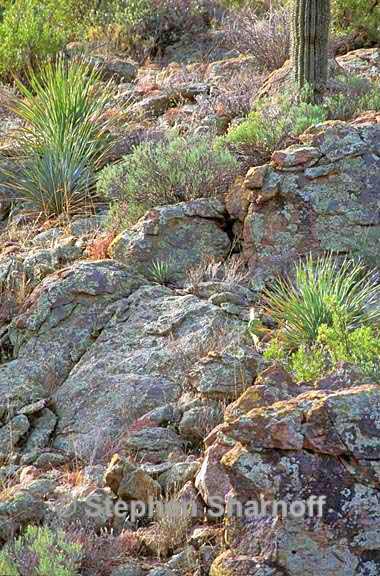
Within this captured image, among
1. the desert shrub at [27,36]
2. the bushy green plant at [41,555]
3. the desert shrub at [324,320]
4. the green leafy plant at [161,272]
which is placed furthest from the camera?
the desert shrub at [27,36]

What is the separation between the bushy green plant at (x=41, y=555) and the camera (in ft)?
17.1

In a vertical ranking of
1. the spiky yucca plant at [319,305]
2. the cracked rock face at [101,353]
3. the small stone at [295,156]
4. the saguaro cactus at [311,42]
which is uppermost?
the saguaro cactus at [311,42]

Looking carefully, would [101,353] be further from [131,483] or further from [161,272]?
[131,483]

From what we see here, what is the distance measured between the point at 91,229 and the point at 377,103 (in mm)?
2746

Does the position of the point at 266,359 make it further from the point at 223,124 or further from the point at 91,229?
the point at 223,124

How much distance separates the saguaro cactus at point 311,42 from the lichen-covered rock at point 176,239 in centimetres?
209

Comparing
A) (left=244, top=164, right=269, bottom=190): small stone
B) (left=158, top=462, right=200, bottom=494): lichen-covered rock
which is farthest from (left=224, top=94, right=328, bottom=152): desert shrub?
(left=158, top=462, right=200, bottom=494): lichen-covered rock

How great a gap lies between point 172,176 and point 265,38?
404 centimetres

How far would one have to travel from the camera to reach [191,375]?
22.6 ft

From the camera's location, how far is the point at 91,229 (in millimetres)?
9258

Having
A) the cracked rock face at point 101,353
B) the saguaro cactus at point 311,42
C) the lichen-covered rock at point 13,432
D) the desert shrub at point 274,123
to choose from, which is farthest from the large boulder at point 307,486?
the saguaro cactus at point 311,42

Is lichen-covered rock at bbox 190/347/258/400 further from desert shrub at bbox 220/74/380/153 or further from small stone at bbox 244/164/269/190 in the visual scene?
desert shrub at bbox 220/74/380/153

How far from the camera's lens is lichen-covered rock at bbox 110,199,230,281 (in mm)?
8477

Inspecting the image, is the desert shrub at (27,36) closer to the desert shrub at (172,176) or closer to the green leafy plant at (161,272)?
the desert shrub at (172,176)
